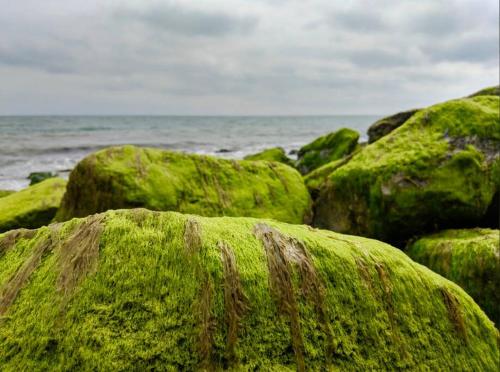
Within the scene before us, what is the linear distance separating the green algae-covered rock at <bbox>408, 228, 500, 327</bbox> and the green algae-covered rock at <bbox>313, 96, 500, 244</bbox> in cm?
80

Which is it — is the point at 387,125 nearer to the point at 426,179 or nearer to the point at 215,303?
the point at 426,179

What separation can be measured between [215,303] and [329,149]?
14700mm

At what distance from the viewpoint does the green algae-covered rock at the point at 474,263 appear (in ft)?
15.9

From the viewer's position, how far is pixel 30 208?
852cm

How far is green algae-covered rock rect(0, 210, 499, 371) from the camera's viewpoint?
91.2 inches

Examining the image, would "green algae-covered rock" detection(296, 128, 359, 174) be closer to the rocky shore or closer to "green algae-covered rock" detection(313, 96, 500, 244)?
"green algae-covered rock" detection(313, 96, 500, 244)

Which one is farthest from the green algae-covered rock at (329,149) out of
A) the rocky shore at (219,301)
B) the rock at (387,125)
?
the rocky shore at (219,301)

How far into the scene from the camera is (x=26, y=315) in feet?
7.74

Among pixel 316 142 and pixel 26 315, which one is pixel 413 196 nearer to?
pixel 26 315

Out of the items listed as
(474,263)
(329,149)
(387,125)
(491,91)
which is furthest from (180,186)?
(329,149)

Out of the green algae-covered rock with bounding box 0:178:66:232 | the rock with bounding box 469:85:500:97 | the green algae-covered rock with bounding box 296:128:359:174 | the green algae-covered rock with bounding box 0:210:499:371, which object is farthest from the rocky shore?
the green algae-covered rock with bounding box 296:128:359:174

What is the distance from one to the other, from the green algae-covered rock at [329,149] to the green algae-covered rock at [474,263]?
9752mm

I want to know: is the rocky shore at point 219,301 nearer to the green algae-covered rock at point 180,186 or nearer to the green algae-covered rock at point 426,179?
the green algae-covered rock at point 426,179

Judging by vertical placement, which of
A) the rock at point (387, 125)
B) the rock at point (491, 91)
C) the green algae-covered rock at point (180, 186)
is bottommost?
the green algae-covered rock at point (180, 186)
